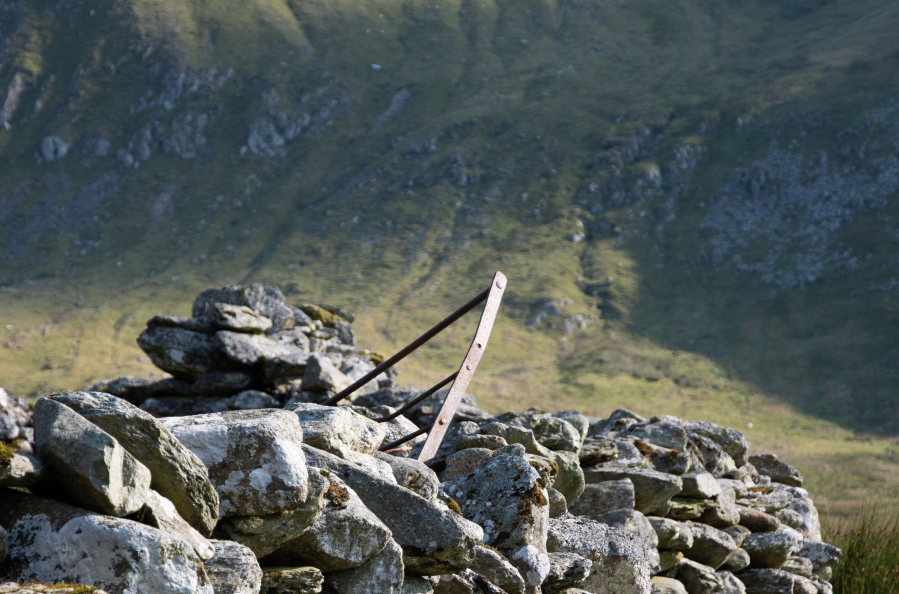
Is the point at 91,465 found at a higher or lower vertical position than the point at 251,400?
higher

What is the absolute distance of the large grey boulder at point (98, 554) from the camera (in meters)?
4.38

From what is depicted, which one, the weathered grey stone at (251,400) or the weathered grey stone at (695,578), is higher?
the weathered grey stone at (695,578)

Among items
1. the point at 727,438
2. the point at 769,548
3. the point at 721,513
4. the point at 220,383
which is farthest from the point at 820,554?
the point at 220,383

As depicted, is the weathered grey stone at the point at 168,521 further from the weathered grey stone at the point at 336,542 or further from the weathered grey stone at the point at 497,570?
the weathered grey stone at the point at 497,570

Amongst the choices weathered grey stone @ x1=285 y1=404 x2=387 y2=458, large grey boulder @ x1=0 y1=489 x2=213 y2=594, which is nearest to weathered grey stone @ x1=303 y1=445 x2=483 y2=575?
weathered grey stone @ x1=285 y1=404 x2=387 y2=458

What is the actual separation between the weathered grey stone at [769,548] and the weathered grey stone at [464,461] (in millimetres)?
5511

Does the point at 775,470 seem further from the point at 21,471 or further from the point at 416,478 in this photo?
the point at 21,471

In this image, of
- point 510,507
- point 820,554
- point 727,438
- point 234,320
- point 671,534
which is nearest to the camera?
point 510,507

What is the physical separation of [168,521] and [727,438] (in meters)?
13.0

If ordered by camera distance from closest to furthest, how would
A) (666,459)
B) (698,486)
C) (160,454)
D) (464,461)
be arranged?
1. (160,454)
2. (464,461)
3. (698,486)
4. (666,459)

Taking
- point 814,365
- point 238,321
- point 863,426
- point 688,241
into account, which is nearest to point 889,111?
point 688,241

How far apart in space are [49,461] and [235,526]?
4.41 ft

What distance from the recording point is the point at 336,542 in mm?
5879

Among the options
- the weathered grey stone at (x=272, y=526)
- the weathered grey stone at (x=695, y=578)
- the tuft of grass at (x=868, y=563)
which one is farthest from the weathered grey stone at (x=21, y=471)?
the tuft of grass at (x=868, y=563)
